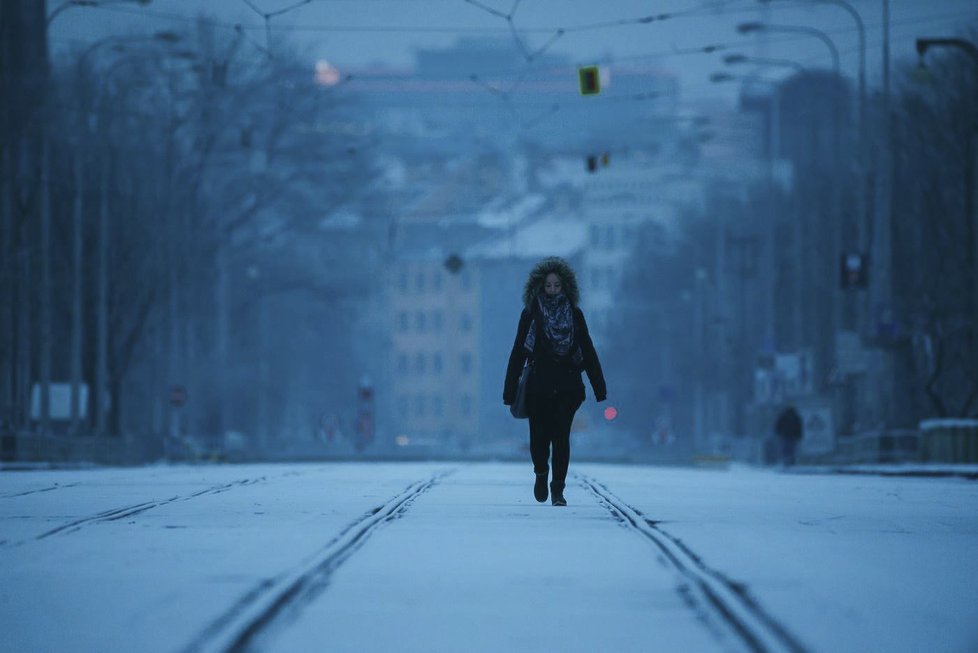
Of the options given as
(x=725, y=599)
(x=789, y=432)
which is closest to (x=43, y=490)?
(x=725, y=599)

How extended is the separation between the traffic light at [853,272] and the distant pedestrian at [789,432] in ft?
27.7

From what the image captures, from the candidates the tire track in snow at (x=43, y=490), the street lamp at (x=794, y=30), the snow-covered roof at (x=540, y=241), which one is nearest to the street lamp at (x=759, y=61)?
the street lamp at (x=794, y=30)

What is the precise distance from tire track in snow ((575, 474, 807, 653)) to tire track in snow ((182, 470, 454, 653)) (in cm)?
168

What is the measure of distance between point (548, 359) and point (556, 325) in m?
0.26

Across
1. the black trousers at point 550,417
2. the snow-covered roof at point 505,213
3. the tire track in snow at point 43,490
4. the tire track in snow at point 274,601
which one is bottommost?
the tire track in snow at point 43,490

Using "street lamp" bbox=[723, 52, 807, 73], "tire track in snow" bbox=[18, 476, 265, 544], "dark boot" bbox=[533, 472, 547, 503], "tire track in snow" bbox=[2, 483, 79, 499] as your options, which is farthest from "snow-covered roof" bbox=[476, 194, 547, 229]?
"dark boot" bbox=[533, 472, 547, 503]

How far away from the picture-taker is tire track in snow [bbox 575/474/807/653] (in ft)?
27.8

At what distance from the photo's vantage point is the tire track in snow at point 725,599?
846 cm

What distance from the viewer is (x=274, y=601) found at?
951cm

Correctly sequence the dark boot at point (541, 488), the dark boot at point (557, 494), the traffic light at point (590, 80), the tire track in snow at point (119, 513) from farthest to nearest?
the traffic light at point (590, 80) < the dark boot at point (541, 488) < the dark boot at point (557, 494) < the tire track in snow at point (119, 513)

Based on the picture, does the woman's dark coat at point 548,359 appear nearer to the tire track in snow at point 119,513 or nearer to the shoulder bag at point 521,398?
the shoulder bag at point 521,398

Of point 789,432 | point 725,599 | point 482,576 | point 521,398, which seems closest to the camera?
point 725,599

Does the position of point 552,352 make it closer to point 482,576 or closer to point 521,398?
point 521,398

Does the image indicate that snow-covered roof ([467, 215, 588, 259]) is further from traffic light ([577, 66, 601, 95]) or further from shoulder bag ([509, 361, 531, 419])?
shoulder bag ([509, 361, 531, 419])
